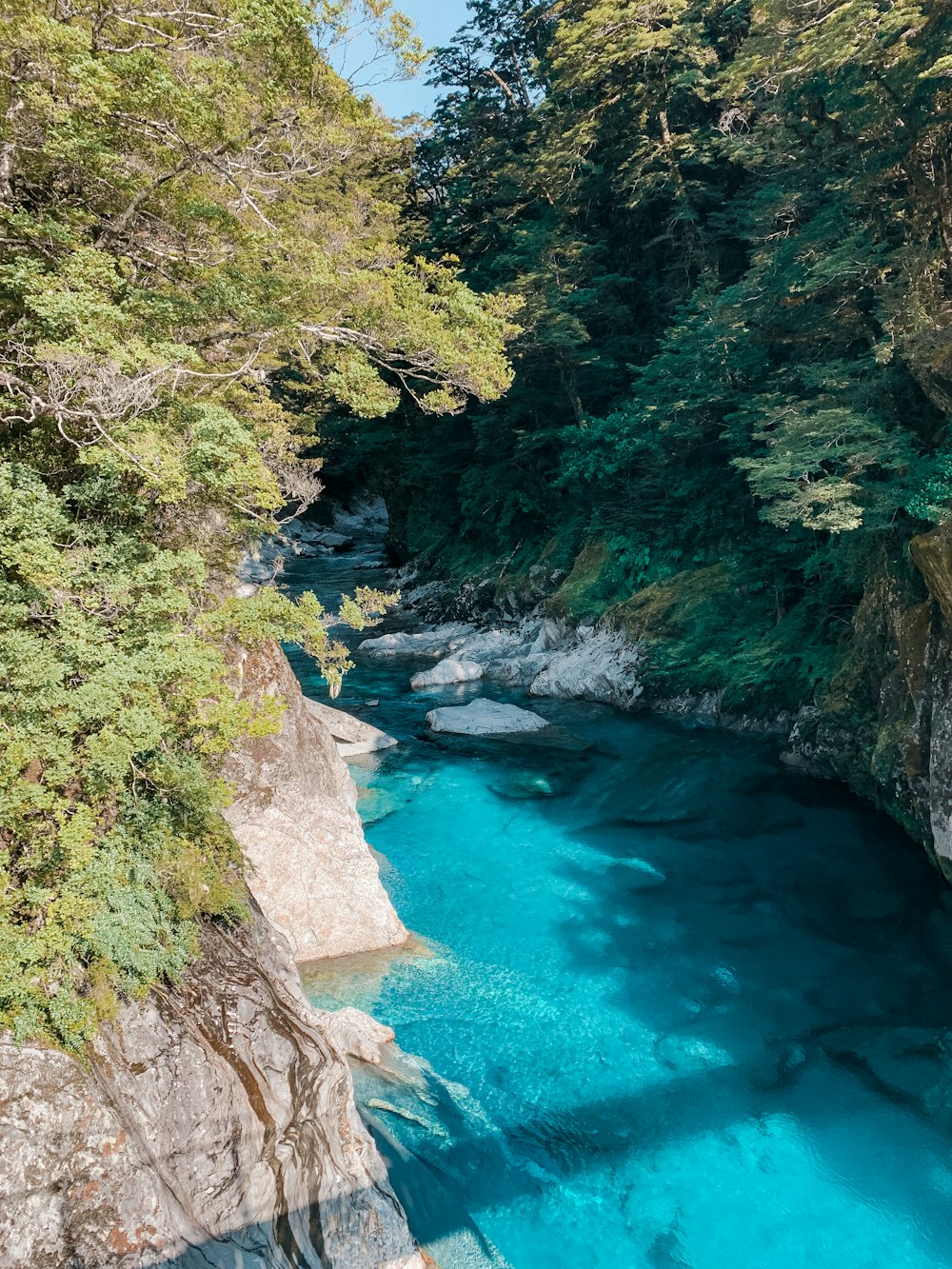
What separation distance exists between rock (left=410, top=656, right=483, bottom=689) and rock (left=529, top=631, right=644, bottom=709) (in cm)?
210

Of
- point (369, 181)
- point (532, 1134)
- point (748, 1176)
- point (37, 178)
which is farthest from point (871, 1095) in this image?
point (369, 181)

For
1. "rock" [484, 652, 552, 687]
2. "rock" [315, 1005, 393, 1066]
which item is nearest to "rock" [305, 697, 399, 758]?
"rock" [484, 652, 552, 687]

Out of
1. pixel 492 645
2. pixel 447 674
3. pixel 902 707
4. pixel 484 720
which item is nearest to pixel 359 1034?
pixel 902 707

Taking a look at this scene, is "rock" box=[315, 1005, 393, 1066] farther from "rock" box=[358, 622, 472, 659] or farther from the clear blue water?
"rock" box=[358, 622, 472, 659]

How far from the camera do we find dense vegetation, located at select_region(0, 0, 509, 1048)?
5113 millimetres

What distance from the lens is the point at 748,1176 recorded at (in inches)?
257

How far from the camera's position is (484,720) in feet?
56.2

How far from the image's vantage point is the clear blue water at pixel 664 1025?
6160 mm

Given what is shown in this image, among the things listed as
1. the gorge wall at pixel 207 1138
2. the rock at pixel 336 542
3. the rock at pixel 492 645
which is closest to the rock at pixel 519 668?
the rock at pixel 492 645

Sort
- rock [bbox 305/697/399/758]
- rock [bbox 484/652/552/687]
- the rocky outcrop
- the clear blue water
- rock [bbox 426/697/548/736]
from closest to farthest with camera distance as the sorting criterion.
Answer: the rocky outcrop, the clear blue water, rock [bbox 305/697/399/758], rock [bbox 426/697/548/736], rock [bbox 484/652/552/687]

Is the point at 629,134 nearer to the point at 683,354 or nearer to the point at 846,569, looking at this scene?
the point at 683,354

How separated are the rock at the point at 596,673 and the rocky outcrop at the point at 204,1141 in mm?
12523

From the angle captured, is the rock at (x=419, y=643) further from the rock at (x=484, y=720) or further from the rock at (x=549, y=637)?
the rock at (x=484, y=720)

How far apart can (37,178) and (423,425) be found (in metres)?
24.7
